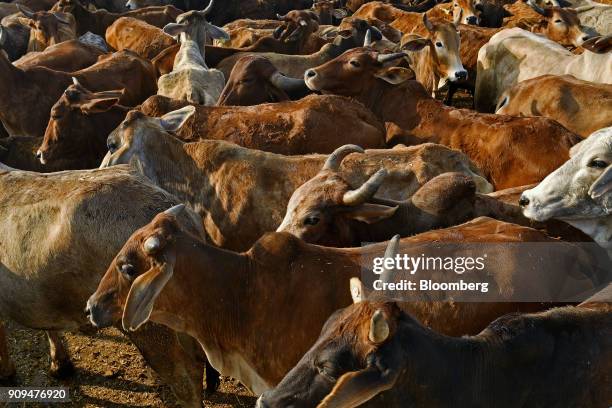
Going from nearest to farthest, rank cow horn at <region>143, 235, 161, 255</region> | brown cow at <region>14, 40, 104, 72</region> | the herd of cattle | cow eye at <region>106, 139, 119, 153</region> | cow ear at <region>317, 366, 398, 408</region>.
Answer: cow ear at <region>317, 366, 398, 408</region>
the herd of cattle
cow horn at <region>143, 235, 161, 255</region>
cow eye at <region>106, 139, 119, 153</region>
brown cow at <region>14, 40, 104, 72</region>

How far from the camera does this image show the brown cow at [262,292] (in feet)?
14.6

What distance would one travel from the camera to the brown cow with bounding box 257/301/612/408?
3.25 metres

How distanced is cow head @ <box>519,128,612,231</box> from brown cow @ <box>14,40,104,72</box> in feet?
26.8

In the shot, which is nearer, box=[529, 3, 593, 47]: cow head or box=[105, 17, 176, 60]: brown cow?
box=[529, 3, 593, 47]: cow head

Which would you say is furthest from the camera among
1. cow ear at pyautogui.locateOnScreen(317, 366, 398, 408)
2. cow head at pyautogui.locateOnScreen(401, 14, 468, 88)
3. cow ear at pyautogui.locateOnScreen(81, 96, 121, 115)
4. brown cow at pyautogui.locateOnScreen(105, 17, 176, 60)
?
brown cow at pyautogui.locateOnScreen(105, 17, 176, 60)

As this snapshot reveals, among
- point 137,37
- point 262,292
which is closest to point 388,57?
point 262,292

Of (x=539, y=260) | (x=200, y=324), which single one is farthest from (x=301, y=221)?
(x=539, y=260)

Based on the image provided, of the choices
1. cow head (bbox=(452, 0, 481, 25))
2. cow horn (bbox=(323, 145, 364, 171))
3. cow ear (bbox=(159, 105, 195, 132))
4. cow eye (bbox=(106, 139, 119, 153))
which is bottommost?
cow head (bbox=(452, 0, 481, 25))

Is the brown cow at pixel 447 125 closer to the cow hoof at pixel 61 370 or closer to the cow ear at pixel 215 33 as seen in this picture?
the cow hoof at pixel 61 370

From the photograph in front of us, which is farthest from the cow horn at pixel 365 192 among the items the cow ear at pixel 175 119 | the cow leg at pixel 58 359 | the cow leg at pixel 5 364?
the cow leg at pixel 5 364

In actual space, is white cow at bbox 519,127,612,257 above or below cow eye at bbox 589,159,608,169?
below

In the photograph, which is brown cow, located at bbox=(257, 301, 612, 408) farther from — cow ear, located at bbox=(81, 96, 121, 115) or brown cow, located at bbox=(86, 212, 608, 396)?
cow ear, located at bbox=(81, 96, 121, 115)

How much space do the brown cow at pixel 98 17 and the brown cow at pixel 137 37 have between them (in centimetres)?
102

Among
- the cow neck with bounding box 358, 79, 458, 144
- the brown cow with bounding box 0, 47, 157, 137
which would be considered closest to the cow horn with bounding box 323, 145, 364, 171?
the cow neck with bounding box 358, 79, 458, 144
